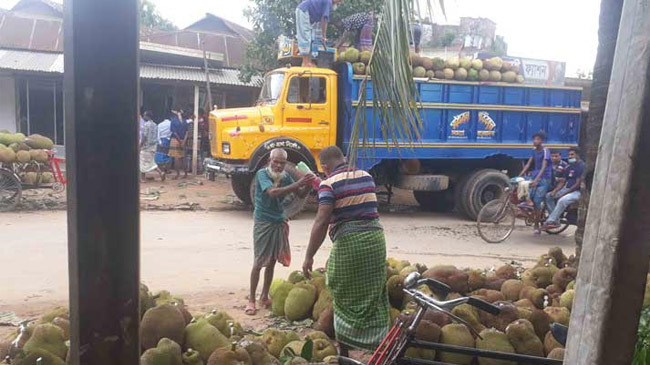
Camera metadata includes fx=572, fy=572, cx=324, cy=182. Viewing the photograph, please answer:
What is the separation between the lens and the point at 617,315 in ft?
5.46

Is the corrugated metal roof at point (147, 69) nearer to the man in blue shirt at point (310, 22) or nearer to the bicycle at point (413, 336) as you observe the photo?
the man in blue shirt at point (310, 22)

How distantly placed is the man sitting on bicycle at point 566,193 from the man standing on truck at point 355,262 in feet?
18.5

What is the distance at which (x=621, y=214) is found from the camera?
1.61 meters

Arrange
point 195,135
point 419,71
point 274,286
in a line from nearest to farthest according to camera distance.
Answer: point 274,286, point 419,71, point 195,135

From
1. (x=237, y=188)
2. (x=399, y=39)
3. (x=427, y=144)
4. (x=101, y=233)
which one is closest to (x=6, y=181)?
(x=237, y=188)

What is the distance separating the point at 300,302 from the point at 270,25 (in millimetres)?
10231

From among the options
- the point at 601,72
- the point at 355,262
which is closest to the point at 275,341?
the point at 355,262

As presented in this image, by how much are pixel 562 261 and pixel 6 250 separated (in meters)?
6.36

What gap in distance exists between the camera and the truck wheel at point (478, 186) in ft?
35.7

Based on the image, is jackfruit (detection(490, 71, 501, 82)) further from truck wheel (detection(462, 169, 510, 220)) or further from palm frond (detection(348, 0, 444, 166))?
palm frond (detection(348, 0, 444, 166))

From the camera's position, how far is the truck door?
9891mm

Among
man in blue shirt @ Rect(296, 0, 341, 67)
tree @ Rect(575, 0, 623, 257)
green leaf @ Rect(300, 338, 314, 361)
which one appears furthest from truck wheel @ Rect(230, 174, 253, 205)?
green leaf @ Rect(300, 338, 314, 361)

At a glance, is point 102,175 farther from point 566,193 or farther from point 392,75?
point 566,193

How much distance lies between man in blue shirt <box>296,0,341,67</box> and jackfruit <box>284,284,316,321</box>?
5.97 metres
